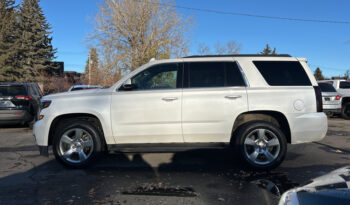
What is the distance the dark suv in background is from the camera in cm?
927

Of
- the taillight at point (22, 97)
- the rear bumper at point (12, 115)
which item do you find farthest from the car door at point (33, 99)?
the rear bumper at point (12, 115)

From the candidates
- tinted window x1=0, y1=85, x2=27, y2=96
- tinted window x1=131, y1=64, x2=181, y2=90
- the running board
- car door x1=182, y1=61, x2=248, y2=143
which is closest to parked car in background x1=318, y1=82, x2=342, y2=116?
car door x1=182, y1=61, x2=248, y2=143

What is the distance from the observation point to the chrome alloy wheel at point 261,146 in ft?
15.4

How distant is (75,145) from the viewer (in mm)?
4848

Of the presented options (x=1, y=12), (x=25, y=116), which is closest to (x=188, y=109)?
(x=25, y=116)

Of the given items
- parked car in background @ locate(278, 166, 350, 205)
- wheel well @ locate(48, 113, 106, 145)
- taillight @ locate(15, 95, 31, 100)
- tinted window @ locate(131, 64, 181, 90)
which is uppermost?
tinted window @ locate(131, 64, 181, 90)

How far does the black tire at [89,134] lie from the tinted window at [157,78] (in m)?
→ 1.05

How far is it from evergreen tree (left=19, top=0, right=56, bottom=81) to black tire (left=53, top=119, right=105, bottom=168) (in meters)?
38.1

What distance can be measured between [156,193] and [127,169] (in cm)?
130

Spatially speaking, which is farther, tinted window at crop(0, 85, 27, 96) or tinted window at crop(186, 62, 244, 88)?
tinted window at crop(0, 85, 27, 96)

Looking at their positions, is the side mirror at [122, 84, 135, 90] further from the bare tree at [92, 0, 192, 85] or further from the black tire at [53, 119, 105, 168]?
the bare tree at [92, 0, 192, 85]

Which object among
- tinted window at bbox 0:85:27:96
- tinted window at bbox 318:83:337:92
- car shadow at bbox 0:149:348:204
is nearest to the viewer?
car shadow at bbox 0:149:348:204

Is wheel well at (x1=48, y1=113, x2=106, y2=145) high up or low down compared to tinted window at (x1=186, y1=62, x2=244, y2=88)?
down

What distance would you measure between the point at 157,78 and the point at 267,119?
211 cm
